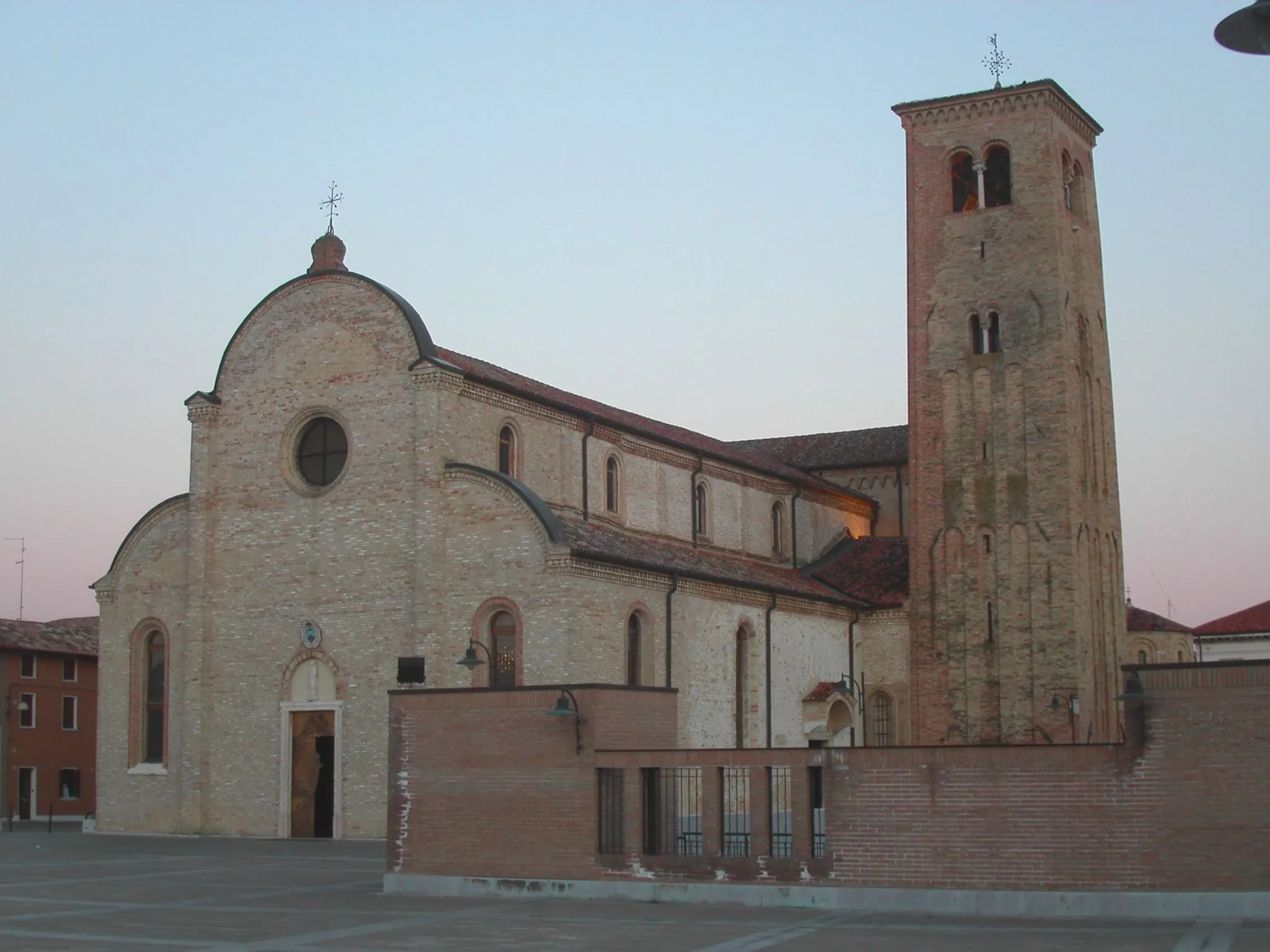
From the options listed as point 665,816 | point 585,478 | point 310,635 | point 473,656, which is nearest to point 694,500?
point 585,478

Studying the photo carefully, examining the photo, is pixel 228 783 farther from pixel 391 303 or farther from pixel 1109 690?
pixel 1109 690

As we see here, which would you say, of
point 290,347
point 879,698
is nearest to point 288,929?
point 290,347

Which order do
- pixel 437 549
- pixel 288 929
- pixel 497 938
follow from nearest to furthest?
1. pixel 497 938
2. pixel 288 929
3. pixel 437 549

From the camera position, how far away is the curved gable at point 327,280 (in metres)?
32.3

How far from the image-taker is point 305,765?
107ft

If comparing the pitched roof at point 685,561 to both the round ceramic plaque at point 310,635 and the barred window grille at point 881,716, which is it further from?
the round ceramic plaque at point 310,635

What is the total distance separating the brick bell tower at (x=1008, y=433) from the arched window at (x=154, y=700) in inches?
728

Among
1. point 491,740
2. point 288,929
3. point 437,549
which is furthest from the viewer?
point 437,549

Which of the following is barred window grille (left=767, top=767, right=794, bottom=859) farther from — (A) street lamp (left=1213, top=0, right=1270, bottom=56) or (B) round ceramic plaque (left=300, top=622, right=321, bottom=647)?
(B) round ceramic plaque (left=300, top=622, right=321, bottom=647)

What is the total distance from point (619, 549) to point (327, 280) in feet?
27.9

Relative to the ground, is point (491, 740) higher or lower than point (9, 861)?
higher

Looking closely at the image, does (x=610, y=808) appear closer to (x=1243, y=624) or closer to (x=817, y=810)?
(x=817, y=810)

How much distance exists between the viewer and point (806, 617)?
128ft

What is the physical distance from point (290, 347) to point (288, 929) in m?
18.3
